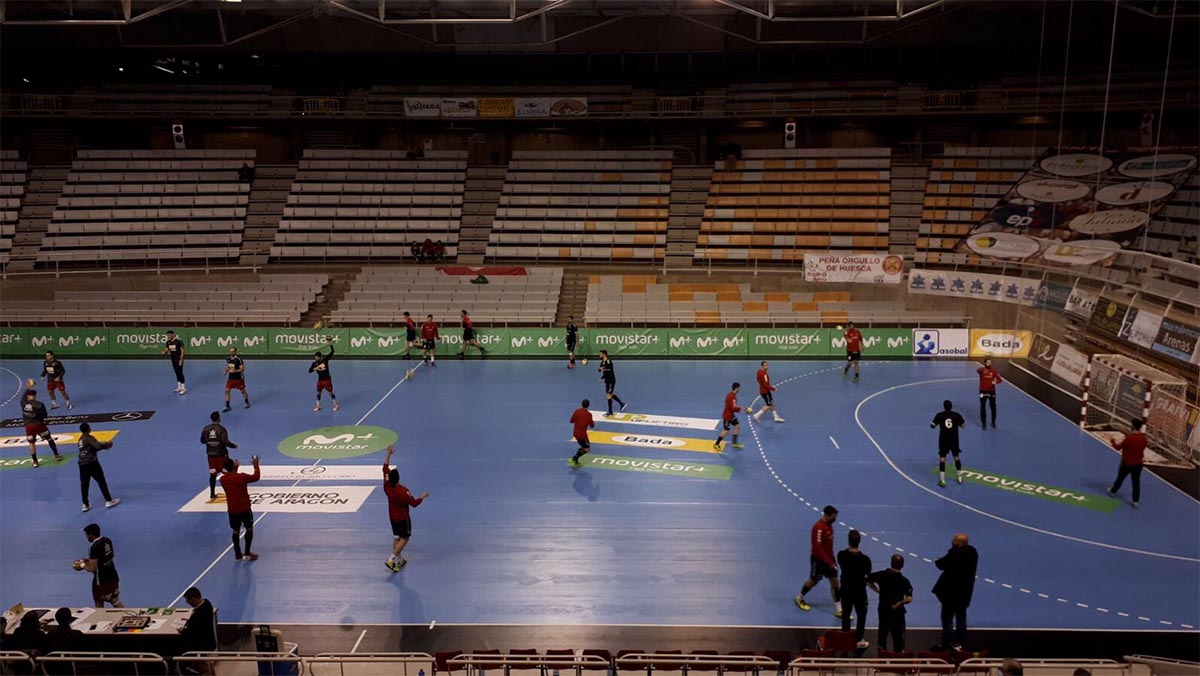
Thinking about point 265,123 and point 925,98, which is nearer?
point 925,98

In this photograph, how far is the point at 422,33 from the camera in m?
37.9

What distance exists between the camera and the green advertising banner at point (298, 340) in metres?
27.7

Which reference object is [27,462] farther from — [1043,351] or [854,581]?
[1043,351]

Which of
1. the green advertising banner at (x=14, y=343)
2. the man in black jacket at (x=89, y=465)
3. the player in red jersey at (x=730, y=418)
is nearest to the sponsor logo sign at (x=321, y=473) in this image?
the man in black jacket at (x=89, y=465)

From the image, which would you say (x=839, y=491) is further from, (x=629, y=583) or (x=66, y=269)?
(x=66, y=269)

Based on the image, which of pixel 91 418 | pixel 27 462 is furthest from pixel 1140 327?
pixel 91 418

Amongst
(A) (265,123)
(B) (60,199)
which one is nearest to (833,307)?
(A) (265,123)

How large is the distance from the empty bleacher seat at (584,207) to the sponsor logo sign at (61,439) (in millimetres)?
18387

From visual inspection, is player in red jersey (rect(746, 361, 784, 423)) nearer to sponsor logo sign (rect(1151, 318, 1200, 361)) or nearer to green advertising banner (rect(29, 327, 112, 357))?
sponsor logo sign (rect(1151, 318, 1200, 361))

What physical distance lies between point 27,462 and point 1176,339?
2522 cm

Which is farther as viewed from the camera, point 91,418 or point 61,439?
point 91,418

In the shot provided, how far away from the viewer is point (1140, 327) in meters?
20.3

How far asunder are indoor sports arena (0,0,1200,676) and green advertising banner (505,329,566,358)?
11 centimetres

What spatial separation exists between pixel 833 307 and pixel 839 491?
614 inches
